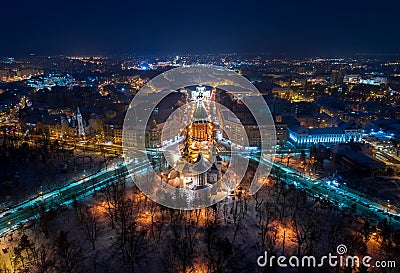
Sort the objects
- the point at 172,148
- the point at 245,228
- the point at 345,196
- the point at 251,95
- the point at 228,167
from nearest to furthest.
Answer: the point at 245,228 < the point at 345,196 < the point at 228,167 < the point at 172,148 < the point at 251,95

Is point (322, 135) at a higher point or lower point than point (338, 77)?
lower

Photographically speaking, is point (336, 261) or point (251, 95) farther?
point (251, 95)

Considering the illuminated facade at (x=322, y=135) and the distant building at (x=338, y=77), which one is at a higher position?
the distant building at (x=338, y=77)

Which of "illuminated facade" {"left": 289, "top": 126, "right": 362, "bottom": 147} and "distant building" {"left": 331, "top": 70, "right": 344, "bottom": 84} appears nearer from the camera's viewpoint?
"illuminated facade" {"left": 289, "top": 126, "right": 362, "bottom": 147}

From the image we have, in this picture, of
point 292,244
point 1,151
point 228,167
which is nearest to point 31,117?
point 1,151

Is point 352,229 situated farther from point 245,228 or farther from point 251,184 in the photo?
point 251,184

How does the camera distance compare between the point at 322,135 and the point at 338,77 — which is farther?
the point at 338,77

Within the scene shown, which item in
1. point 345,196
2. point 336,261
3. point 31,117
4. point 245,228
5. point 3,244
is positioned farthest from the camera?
point 31,117

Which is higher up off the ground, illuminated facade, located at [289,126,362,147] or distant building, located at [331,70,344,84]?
distant building, located at [331,70,344,84]

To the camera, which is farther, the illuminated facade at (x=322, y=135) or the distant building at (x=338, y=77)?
the distant building at (x=338, y=77)

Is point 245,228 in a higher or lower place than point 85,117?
lower
